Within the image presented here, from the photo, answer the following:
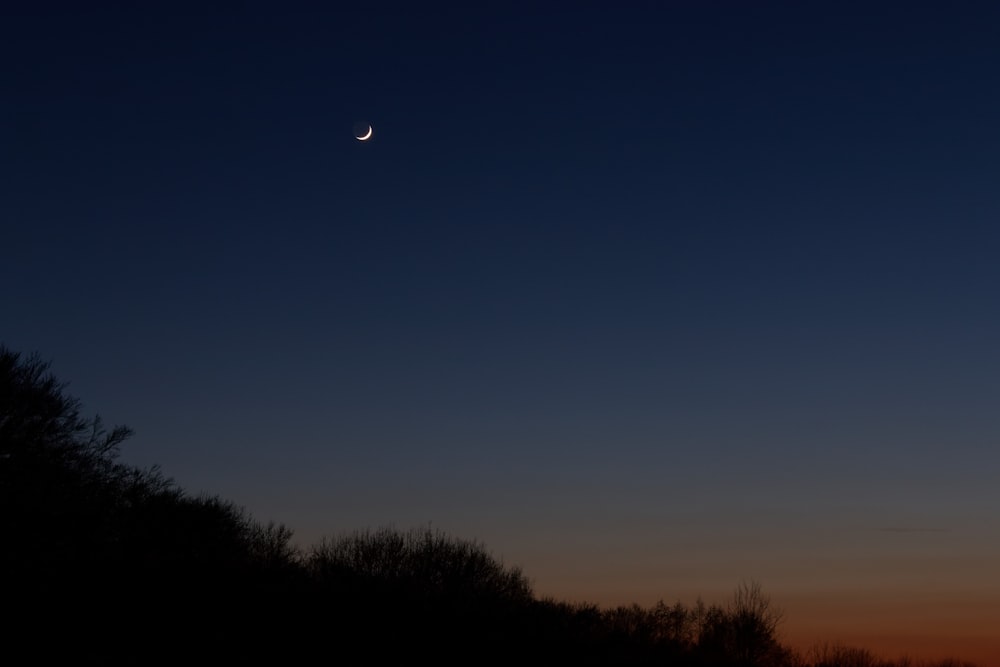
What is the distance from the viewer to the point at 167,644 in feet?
75.5

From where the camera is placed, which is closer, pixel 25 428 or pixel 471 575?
pixel 25 428

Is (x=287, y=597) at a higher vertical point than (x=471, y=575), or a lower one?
lower

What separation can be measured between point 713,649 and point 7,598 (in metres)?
26.5

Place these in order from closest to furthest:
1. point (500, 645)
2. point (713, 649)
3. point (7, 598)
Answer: point (7, 598) → point (500, 645) → point (713, 649)

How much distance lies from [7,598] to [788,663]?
2589 cm

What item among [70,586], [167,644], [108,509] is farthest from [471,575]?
[167,644]

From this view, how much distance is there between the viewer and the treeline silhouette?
2367 centimetres

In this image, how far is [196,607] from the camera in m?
26.4

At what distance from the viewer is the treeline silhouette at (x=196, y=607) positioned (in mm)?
23672

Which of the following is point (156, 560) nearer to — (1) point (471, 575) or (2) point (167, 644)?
(2) point (167, 644)

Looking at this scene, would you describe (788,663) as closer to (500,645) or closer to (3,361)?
(500,645)

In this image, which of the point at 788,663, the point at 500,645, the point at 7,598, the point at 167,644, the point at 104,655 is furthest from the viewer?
the point at 788,663

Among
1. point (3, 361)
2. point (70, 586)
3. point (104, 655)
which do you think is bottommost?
point (104, 655)

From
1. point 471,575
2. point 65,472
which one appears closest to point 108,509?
point 65,472
